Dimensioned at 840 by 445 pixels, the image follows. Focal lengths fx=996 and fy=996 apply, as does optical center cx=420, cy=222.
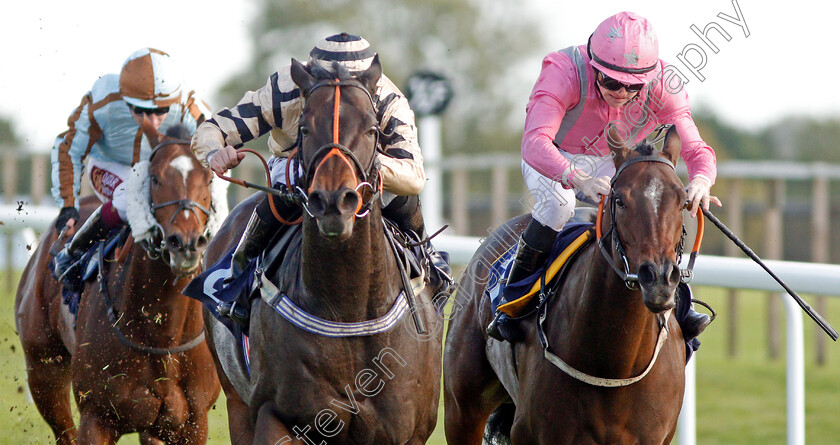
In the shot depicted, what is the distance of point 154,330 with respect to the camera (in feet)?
15.0

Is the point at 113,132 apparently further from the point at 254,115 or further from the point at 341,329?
the point at 341,329

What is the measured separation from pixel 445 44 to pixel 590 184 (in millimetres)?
31299

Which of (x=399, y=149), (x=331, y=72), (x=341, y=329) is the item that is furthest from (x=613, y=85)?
(x=341, y=329)

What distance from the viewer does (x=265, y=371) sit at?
11.1 feet

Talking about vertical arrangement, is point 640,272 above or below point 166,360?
above

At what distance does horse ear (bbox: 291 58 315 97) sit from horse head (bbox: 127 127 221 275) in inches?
54.9

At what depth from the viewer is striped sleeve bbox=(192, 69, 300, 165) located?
11.6 ft

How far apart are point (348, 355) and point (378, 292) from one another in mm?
232

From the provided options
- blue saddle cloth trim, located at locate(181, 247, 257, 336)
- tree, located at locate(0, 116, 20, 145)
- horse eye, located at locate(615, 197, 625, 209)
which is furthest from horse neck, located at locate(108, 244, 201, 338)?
tree, located at locate(0, 116, 20, 145)

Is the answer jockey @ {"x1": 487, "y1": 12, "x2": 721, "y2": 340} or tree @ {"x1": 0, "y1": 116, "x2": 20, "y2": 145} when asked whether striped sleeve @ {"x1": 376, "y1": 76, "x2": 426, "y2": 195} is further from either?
tree @ {"x1": 0, "y1": 116, "x2": 20, "y2": 145}

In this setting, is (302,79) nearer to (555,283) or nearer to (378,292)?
(378,292)

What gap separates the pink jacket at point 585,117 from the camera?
3613 millimetres

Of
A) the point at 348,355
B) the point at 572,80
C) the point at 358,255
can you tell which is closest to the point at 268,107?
the point at 358,255

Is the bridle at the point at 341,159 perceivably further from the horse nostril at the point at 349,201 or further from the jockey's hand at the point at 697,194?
the jockey's hand at the point at 697,194
